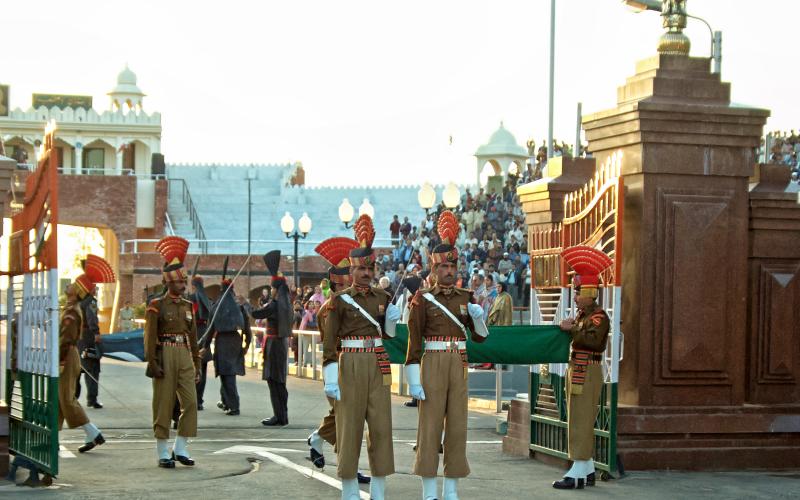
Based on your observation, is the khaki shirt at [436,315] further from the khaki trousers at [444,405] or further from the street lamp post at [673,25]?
the street lamp post at [673,25]

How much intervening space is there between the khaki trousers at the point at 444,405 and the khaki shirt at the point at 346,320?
537 millimetres

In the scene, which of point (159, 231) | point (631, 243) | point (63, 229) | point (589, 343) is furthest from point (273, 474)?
point (63, 229)

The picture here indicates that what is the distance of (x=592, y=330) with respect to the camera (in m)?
12.3

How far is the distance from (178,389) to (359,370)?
3.22 meters

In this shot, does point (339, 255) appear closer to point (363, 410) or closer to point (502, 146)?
point (363, 410)

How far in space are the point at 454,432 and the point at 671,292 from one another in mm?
2954

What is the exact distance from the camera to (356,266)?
11195mm

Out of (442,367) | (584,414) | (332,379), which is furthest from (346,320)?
(584,414)

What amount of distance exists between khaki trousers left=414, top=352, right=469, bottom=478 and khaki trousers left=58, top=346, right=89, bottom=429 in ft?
14.3

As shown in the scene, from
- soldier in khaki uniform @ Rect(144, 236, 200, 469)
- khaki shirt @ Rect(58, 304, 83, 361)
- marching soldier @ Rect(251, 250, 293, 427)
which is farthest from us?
marching soldier @ Rect(251, 250, 293, 427)

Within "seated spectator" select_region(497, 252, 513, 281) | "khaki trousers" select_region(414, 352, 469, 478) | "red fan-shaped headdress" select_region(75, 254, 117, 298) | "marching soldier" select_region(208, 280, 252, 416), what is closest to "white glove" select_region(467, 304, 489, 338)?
"khaki trousers" select_region(414, 352, 469, 478)

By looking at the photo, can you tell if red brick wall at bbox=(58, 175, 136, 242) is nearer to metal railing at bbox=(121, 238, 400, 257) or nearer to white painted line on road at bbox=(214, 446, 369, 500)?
metal railing at bbox=(121, 238, 400, 257)

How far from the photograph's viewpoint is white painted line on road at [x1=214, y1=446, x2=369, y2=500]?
1214 cm

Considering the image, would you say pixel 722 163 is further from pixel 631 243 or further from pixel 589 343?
pixel 589 343
